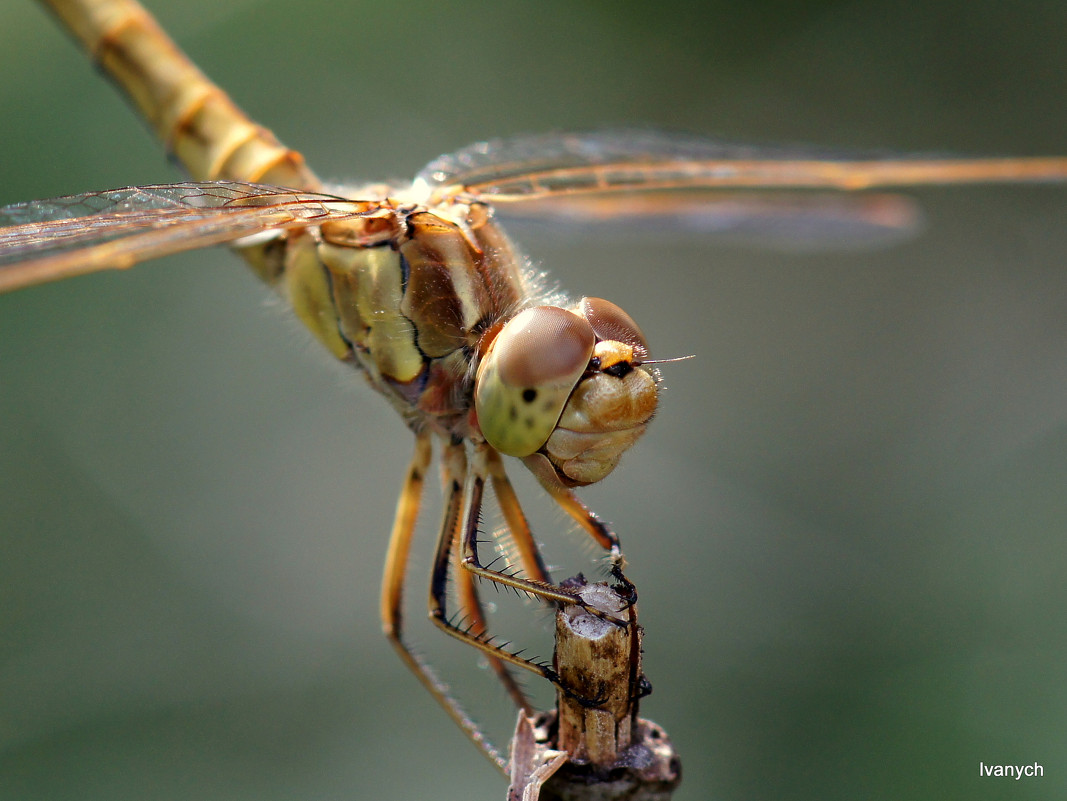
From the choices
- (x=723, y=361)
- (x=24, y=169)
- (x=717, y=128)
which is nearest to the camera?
(x=24, y=169)

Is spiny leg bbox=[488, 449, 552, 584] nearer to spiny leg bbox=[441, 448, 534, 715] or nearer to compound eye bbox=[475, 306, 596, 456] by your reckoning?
spiny leg bbox=[441, 448, 534, 715]

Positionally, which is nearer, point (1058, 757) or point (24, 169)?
point (1058, 757)

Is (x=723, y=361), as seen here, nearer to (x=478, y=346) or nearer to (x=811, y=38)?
(x=811, y=38)

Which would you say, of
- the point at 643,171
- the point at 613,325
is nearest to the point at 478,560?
the point at 613,325

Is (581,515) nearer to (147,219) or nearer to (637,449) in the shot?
(147,219)

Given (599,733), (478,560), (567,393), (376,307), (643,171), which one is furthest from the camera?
(643,171)

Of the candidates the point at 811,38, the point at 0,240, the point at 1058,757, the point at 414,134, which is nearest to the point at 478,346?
the point at 0,240

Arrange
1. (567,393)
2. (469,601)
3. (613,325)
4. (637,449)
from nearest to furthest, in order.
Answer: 1. (567,393)
2. (613,325)
3. (469,601)
4. (637,449)

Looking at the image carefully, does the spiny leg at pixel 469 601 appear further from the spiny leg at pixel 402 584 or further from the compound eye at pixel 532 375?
the compound eye at pixel 532 375
